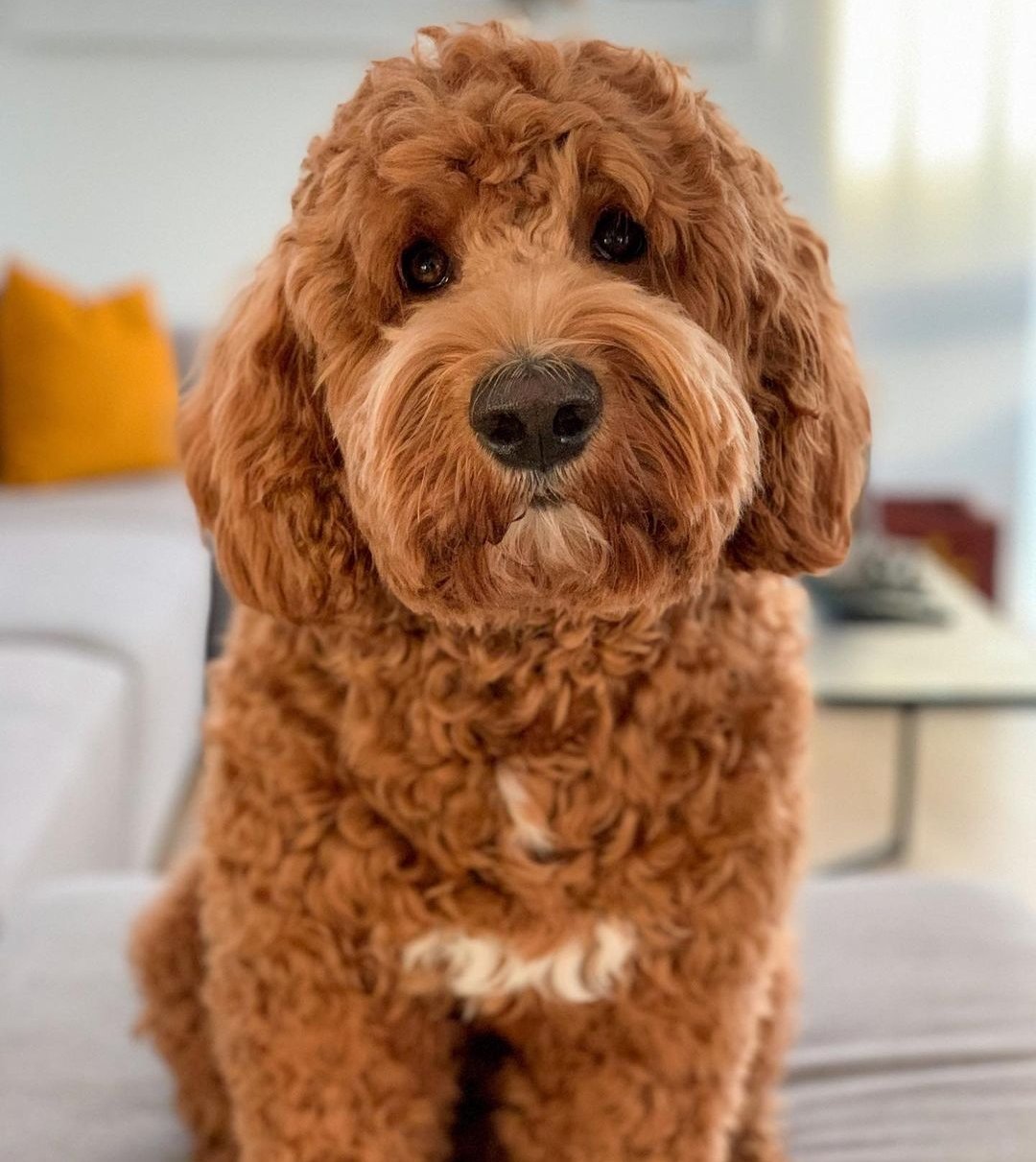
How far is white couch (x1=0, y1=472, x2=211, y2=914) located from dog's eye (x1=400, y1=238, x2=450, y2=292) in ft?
1.56

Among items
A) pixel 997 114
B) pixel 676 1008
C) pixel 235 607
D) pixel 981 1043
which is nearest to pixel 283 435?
pixel 235 607

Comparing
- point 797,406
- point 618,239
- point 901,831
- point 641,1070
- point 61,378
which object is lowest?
point 901,831

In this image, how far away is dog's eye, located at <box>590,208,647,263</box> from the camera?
923 millimetres

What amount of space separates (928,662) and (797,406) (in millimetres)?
1678

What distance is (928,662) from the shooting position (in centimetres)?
253

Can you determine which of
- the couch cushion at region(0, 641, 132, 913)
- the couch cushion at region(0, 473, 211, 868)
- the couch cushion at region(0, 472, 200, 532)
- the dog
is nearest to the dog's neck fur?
Result: the dog

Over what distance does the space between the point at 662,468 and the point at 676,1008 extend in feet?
1.47

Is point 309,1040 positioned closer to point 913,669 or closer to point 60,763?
point 60,763

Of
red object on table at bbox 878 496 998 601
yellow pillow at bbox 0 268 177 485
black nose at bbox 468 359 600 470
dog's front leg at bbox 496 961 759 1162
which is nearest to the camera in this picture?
black nose at bbox 468 359 600 470

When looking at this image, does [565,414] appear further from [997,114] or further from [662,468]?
[997,114]

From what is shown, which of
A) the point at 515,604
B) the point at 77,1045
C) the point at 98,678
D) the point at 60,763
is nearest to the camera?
the point at 515,604

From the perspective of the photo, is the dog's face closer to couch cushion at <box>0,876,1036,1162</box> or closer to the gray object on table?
couch cushion at <box>0,876,1036,1162</box>

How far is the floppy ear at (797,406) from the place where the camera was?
3.14 ft

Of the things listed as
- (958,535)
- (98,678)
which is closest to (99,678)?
(98,678)
